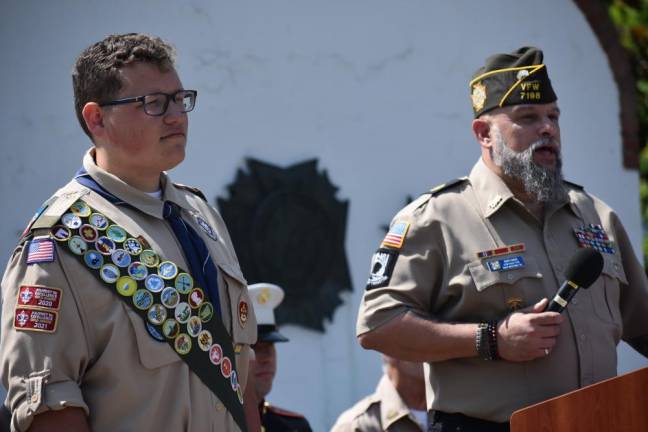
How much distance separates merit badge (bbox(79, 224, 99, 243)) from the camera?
2.88m

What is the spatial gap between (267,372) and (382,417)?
21.6 inches

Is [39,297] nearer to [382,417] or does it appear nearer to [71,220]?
[71,220]

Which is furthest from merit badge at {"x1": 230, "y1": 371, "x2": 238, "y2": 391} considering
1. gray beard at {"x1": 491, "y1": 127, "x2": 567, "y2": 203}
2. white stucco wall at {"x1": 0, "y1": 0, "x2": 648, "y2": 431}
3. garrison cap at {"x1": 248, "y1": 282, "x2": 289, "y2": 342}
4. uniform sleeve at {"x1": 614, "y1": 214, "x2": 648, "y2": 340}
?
white stucco wall at {"x1": 0, "y1": 0, "x2": 648, "y2": 431}

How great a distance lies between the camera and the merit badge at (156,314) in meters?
2.88

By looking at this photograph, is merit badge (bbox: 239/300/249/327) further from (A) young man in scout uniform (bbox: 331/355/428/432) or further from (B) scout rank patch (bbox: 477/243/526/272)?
(A) young man in scout uniform (bbox: 331/355/428/432)

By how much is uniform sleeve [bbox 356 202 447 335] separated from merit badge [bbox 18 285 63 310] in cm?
127

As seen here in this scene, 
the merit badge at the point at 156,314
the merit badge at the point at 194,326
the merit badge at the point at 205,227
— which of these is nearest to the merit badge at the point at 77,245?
the merit badge at the point at 156,314

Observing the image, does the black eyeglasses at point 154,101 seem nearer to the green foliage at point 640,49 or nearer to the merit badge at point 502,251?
the merit badge at point 502,251

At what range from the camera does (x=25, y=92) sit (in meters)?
5.81

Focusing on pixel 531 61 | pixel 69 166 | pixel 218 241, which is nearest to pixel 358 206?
pixel 69 166

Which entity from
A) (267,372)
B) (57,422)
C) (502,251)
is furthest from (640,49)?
(57,422)

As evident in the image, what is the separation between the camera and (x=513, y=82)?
395 centimetres

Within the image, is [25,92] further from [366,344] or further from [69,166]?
[366,344]

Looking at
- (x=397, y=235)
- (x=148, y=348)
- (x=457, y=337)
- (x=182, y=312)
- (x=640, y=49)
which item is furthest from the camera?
(x=640, y=49)
